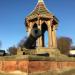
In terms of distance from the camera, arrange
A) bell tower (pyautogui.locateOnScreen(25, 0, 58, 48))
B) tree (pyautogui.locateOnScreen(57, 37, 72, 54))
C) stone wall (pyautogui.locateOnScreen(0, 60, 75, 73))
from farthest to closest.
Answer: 1. tree (pyautogui.locateOnScreen(57, 37, 72, 54))
2. bell tower (pyautogui.locateOnScreen(25, 0, 58, 48))
3. stone wall (pyautogui.locateOnScreen(0, 60, 75, 73))

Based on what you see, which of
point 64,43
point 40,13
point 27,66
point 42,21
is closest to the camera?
point 27,66

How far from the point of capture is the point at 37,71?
10.3 metres

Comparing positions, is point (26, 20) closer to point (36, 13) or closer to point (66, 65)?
point (36, 13)

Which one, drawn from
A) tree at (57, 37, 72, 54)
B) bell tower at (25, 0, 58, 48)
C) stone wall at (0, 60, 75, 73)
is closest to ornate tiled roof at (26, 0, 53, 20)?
bell tower at (25, 0, 58, 48)

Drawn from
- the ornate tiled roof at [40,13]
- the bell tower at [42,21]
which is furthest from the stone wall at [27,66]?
the ornate tiled roof at [40,13]

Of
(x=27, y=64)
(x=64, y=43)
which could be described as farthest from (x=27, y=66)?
(x=64, y=43)

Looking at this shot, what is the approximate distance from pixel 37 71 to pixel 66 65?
2847 millimetres

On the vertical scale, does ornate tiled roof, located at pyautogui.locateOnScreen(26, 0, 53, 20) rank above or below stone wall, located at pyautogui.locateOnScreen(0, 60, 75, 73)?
above

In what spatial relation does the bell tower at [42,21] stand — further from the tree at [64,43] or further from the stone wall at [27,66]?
the tree at [64,43]

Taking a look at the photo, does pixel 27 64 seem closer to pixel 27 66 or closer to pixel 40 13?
pixel 27 66

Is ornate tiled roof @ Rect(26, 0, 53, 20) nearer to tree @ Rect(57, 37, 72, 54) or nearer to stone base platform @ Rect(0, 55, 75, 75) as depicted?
stone base platform @ Rect(0, 55, 75, 75)

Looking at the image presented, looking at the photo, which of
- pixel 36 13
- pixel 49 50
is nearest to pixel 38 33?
pixel 49 50

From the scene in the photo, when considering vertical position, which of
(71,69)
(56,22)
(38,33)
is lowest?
(71,69)

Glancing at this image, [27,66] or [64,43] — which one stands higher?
[64,43]
